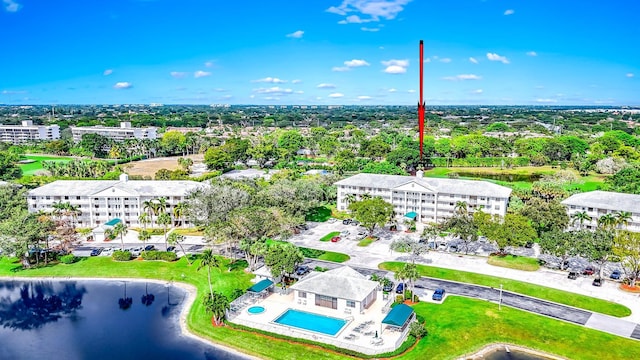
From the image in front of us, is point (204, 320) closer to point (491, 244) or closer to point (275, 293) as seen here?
point (275, 293)

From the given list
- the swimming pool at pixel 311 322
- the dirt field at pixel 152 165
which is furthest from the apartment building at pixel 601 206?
the dirt field at pixel 152 165

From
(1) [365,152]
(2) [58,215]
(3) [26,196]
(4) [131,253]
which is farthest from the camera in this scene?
(1) [365,152]

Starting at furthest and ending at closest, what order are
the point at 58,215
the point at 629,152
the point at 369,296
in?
the point at 629,152, the point at 58,215, the point at 369,296

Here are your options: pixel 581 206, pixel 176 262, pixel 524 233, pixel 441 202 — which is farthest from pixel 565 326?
pixel 176 262

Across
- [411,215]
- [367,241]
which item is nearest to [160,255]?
[367,241]

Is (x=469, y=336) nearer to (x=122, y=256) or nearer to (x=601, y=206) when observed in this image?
(x=601, y=206)

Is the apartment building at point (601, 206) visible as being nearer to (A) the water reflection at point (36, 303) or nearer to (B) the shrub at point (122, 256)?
(B) the shrub at point (122, 256)

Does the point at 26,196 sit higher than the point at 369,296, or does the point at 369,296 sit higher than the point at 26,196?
the point at 26,196

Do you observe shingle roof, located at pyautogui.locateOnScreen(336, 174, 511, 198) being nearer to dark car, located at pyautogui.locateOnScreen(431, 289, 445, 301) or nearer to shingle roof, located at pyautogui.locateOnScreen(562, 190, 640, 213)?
shingle roof, located at pyautogui.locateOnScreen(562, 190, 640, 213)

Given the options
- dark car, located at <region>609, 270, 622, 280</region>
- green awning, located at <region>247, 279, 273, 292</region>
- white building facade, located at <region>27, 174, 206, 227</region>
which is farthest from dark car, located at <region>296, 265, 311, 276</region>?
dark car, located at <region>609, 270, 622, 280</region>
